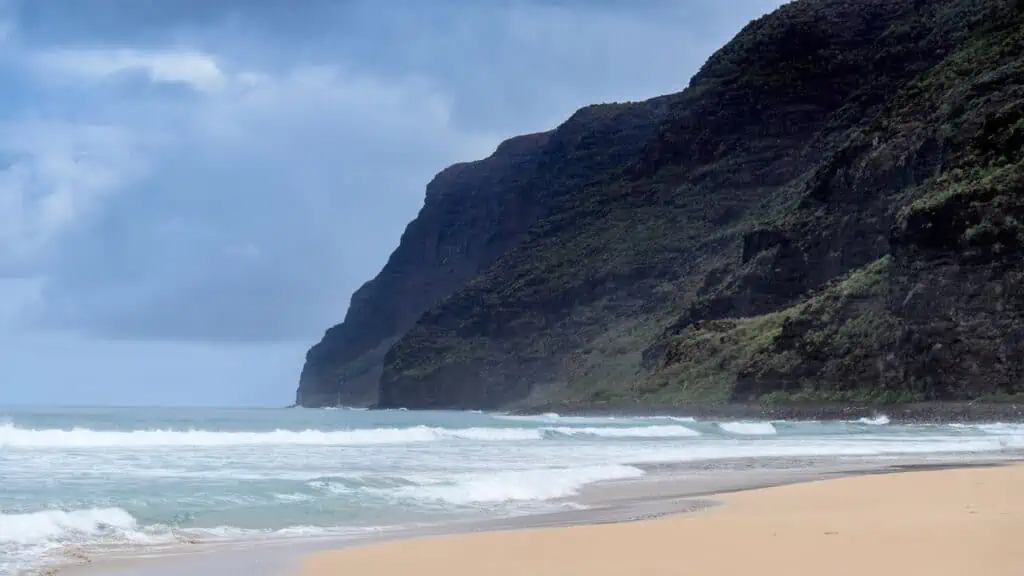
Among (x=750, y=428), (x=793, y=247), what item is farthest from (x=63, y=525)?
(x=793, y=247)

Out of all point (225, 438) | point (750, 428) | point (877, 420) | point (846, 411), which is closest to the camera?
point (225, 438)

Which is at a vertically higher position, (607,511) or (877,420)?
(607,511)

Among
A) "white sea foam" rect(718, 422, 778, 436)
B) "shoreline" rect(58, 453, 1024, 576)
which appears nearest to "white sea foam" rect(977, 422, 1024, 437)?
"white sea foam" rect(718, 422, 778, 436)

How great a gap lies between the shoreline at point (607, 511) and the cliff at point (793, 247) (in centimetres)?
4678

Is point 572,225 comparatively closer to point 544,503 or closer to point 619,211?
point 619,211

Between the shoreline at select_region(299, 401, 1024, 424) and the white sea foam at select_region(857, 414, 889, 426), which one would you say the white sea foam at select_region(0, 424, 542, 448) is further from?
the shoreline at select_region(299, 401, 1024, 424)

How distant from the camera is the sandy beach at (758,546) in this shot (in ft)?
33.9

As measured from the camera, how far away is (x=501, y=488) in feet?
66.1

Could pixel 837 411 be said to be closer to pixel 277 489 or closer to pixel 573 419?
pixel 573 419

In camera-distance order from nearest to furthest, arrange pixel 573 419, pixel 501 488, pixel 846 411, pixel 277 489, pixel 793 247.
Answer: pixel 277 489
pixel 501 488
pixel 846 411
pixel 573 419
pixel 793 247

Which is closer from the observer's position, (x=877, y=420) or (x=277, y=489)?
(x=277, y=489)

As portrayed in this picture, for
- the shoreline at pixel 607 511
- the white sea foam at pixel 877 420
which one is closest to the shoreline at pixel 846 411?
the white sea foam at pixel 877 420

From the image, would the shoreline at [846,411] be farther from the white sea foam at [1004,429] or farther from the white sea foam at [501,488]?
the white sea foam at [501,488]

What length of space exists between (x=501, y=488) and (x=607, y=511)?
3.42m
